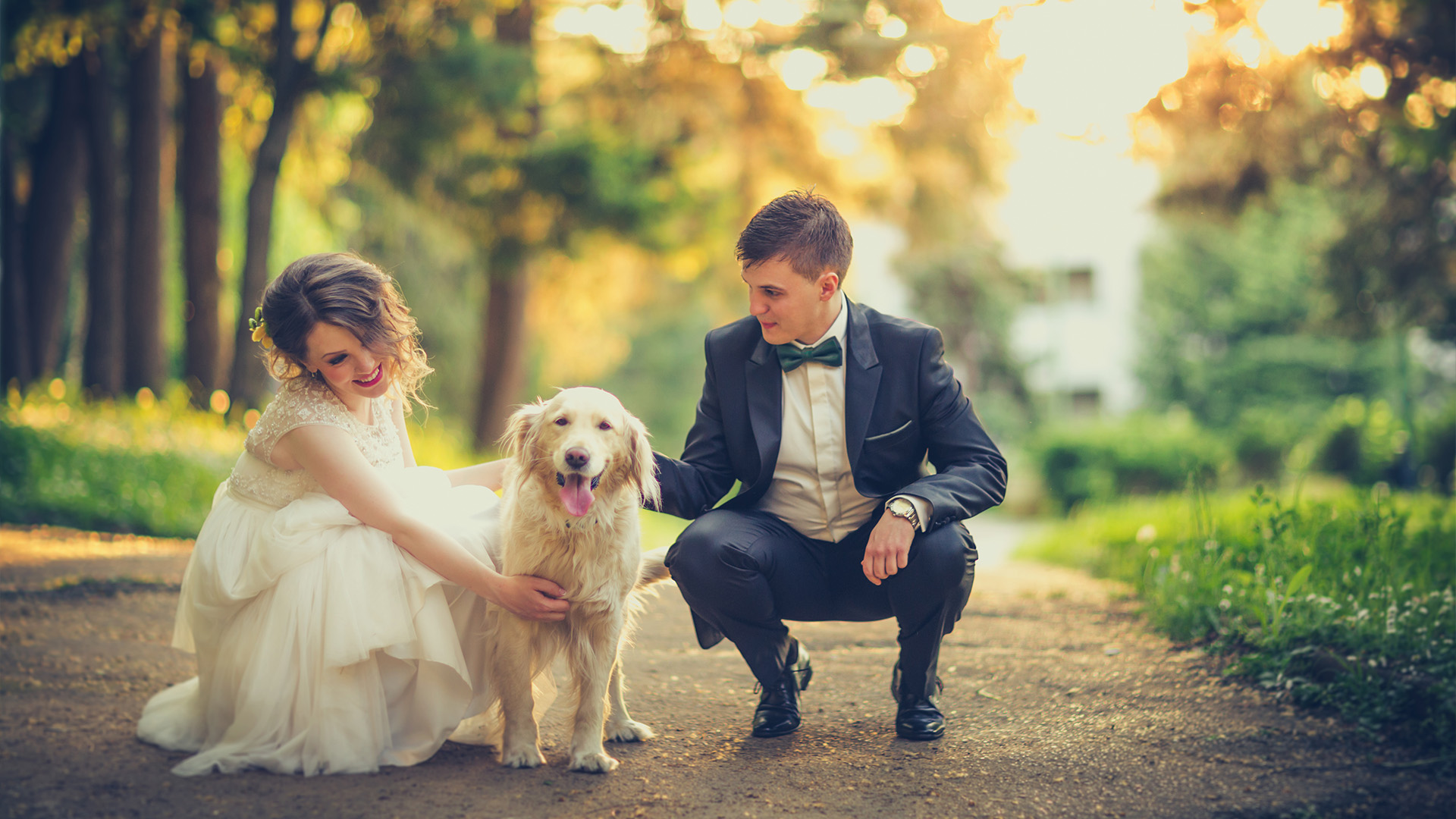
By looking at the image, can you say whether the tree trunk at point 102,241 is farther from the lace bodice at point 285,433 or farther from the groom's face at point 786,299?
the groom's face at point 786,299

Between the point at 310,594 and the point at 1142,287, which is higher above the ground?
the point at 1142,287

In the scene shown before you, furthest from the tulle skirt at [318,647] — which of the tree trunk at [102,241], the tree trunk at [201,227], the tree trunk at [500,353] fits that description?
the tree trunk at [500,353]

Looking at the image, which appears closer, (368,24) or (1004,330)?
(368,24)

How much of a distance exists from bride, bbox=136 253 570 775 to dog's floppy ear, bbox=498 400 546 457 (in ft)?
0.99

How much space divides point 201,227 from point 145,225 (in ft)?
1.81

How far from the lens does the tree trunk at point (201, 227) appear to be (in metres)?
10.7

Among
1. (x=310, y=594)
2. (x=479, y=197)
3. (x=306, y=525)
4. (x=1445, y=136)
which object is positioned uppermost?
(x=479, y=197)

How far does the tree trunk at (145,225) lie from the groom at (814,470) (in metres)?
9.25

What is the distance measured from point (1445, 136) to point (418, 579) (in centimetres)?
451

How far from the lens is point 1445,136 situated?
4.43 metres

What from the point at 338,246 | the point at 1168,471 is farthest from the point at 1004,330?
the point at 338,246

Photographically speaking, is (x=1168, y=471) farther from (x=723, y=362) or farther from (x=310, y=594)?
(x=310, y=594)

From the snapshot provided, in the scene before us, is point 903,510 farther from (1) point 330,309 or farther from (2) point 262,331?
(2) point 262,331

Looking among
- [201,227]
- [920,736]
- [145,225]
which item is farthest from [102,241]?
[920,736]
